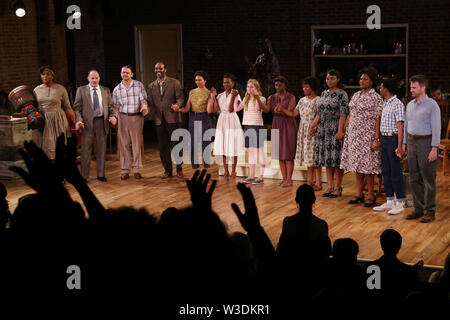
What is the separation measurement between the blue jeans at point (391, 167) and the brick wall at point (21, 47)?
7.07 m

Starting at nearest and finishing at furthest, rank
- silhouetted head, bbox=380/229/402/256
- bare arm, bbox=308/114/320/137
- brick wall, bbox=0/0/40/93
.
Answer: silhouetted head, bbox=380/229/402/256
bare arm, bbox=308/114/320/137
brick wall, bbox=0/0/40/93

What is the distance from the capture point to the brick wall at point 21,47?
1091 centimetres

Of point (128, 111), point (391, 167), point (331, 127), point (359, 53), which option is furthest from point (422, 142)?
point (359, 53)

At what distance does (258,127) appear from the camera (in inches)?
300

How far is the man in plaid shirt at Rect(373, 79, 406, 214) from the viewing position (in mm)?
5969

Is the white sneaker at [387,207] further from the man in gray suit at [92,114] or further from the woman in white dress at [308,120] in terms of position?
the man in gray suit at [92,114]

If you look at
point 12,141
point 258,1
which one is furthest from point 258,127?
point 258,1

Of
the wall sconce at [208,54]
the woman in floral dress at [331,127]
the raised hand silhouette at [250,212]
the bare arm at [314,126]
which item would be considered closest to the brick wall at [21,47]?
the wall sconce at [208,54]

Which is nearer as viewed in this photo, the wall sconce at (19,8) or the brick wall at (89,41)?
the wall sconce at (19,8)

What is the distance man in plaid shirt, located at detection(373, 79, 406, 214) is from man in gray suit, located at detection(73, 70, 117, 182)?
3342 millimetres

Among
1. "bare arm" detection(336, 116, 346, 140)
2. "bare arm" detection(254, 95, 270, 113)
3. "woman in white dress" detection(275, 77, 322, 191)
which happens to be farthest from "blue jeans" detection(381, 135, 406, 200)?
"bare arm" detection(254, 95, 270, 113)

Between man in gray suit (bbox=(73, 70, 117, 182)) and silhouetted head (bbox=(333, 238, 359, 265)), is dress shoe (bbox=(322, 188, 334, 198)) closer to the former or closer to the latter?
man in gray suit (bbox=(73, 70, 117, 182))

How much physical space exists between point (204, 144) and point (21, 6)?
4400mm

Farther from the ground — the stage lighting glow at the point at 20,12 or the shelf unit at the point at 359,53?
the stage lighting glow at the point at 20,12
